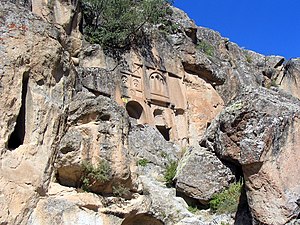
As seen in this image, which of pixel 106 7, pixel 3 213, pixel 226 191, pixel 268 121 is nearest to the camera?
pixel 3 213

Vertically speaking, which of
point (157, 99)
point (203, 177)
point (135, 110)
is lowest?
point (203, 177)

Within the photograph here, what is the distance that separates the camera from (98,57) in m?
18.2

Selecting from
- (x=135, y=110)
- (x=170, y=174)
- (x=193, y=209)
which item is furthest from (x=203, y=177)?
(x=135, y=110)

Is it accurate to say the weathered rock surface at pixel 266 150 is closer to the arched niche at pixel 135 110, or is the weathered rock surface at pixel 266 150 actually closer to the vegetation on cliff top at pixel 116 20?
the arched niche at pixel 135 110

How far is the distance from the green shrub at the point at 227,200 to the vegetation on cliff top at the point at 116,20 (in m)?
9.63

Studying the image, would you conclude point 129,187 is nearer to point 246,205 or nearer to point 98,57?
point 246,205

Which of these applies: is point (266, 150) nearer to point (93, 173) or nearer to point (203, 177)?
point (203, 177)

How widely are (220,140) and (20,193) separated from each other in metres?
3.87

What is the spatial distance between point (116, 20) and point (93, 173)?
11101mm

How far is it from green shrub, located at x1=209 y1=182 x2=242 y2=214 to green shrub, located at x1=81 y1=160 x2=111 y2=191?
7.92 ft

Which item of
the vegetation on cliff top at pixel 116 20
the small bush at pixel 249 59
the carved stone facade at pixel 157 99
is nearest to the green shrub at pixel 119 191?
the carved stone facade at pixel 157 99

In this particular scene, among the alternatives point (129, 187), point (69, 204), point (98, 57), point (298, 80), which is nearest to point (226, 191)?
point (129, 187)

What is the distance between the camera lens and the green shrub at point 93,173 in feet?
33.0

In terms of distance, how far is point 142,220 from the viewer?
10.8 meters
